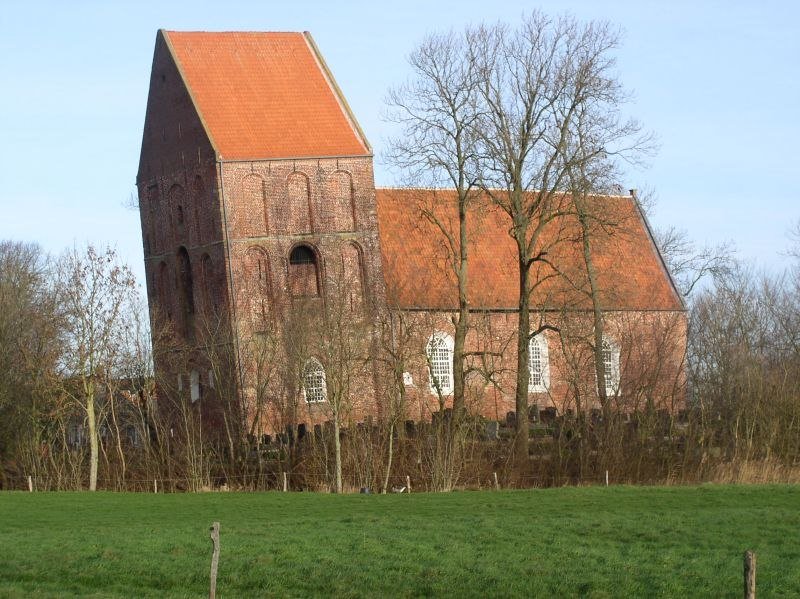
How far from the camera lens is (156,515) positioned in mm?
29188

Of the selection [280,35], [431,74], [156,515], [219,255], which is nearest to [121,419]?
[219,255]

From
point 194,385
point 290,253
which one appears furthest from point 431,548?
point 194,385

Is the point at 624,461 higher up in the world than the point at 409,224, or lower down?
lower down

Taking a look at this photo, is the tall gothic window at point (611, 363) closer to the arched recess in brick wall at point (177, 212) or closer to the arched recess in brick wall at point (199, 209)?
the arched recess in brick wall at point (199, 209)

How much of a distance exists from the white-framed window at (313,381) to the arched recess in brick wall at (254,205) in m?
5.22

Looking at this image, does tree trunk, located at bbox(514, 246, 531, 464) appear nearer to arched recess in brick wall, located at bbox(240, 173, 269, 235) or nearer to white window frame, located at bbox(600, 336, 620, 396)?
white window frame, located at bbox(600, 336, 620, 396)

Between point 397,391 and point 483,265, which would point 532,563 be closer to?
point 397,391

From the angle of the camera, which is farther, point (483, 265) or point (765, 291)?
point (765, 291)

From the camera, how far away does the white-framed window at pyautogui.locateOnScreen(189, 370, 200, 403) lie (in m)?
50.6

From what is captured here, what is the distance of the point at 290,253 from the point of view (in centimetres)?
4891

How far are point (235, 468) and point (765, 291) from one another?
3807cm

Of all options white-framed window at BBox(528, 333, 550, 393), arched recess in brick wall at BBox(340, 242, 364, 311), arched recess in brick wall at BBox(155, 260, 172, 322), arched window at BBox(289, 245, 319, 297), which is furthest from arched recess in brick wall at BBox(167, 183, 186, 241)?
white-framed window at BBox(528, 333, 550, 393)

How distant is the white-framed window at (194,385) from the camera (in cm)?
5059

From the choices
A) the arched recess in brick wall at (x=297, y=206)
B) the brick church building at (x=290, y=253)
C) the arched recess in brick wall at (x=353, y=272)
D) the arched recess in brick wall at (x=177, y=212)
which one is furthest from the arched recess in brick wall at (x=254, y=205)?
the arched recess in brick wall at (x=353, y=272)
